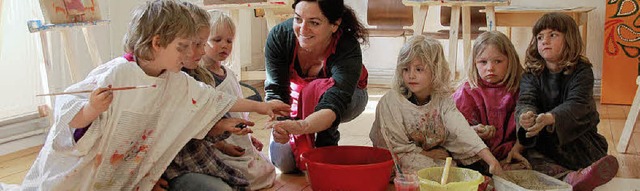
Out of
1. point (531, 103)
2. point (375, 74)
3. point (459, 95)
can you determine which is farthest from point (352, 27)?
point (375, 74)

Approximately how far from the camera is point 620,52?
3762mm

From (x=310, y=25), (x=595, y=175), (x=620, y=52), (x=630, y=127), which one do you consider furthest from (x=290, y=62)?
(x=620, y=52)

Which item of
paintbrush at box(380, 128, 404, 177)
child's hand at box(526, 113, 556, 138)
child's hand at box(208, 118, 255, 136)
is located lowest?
paintbrush at box(380, 128, 404, 177)

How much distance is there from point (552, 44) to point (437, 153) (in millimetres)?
492

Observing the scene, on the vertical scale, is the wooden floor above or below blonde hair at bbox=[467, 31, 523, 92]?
below

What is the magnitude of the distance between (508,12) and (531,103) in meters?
1.56

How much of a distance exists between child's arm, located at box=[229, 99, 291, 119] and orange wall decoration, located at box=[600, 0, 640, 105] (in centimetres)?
245

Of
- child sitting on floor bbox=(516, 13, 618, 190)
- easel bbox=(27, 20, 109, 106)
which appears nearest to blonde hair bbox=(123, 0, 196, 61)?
easel bbox=(27, 20, 109, 106)

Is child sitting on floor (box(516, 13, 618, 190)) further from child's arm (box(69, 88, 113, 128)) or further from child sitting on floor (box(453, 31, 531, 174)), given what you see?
child's arm (box(69, 88, 113, 128))

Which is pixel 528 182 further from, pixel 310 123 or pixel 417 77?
pixel 310 123

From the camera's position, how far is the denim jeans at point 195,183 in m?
A: 1.82

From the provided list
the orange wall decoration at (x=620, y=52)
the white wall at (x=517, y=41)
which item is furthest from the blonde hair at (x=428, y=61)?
the orange wall decoration at (x=620, y=52)

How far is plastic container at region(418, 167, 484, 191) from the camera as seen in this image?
1824 millimetres

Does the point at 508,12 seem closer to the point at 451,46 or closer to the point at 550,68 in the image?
the point at 451,46
